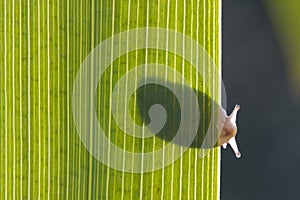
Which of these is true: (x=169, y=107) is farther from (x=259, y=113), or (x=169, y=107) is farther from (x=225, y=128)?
(x=259, y=113)

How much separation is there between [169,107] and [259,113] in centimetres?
109

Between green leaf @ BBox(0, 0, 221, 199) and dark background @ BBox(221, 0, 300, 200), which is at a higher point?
dark background @ BBox(221, 0, 300, 200)

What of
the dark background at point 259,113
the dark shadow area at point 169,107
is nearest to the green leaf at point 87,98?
the dark shadow area at point 169,107

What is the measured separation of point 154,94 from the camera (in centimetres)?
45

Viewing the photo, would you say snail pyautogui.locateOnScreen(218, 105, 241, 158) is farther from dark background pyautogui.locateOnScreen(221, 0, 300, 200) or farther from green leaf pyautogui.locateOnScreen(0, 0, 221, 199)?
dark background pyautogui.locateOnScreen(221, 0, 300, 200)

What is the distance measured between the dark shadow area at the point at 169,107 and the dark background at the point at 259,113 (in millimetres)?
1038

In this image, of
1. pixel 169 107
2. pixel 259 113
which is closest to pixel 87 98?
pixel 169 107

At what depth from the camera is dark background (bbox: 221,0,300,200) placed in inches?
58.2

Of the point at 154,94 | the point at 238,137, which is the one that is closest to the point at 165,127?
the point at 154,94

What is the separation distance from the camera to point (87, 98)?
0.46 metres

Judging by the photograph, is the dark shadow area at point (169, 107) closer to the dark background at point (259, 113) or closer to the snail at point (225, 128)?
the snail at point (225, 128)

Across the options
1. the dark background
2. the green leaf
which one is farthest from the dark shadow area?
the dark background

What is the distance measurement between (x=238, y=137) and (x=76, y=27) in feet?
3.53

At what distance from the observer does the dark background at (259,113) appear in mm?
1479
